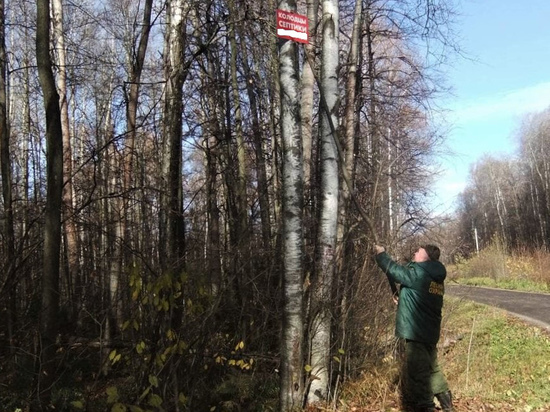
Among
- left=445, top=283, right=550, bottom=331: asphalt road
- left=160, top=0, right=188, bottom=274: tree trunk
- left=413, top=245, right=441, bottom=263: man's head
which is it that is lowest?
left=445, top=283, right=550, bottom=331: asphalt road

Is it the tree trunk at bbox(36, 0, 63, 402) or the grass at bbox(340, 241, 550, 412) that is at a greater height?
the tree trunk at bbox(36, 0, 63, 402)

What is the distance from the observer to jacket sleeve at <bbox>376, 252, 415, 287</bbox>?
15.6ft

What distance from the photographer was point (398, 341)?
629cm

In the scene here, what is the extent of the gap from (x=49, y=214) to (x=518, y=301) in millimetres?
12985

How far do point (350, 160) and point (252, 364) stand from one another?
14.1ft

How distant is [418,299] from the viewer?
15.9 feet

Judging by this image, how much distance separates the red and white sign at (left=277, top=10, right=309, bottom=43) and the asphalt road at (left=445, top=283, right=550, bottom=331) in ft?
20.7

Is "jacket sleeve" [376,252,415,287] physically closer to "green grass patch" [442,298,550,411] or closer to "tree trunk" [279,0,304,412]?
"tree trunk" [279,0,304,412]

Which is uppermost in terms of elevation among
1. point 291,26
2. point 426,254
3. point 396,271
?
point 291,26

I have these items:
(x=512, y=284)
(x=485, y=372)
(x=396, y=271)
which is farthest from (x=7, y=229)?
(x=512, y=284)

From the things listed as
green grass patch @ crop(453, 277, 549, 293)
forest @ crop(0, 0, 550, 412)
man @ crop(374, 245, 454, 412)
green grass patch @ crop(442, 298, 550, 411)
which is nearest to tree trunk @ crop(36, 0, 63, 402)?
forest @ crop(0, 0, 550, 412)

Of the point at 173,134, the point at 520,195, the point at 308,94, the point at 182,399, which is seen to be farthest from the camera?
the point at 520,195

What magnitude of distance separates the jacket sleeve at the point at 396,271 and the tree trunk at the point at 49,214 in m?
3.34

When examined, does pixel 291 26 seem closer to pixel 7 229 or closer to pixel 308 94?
pixel 308 94
